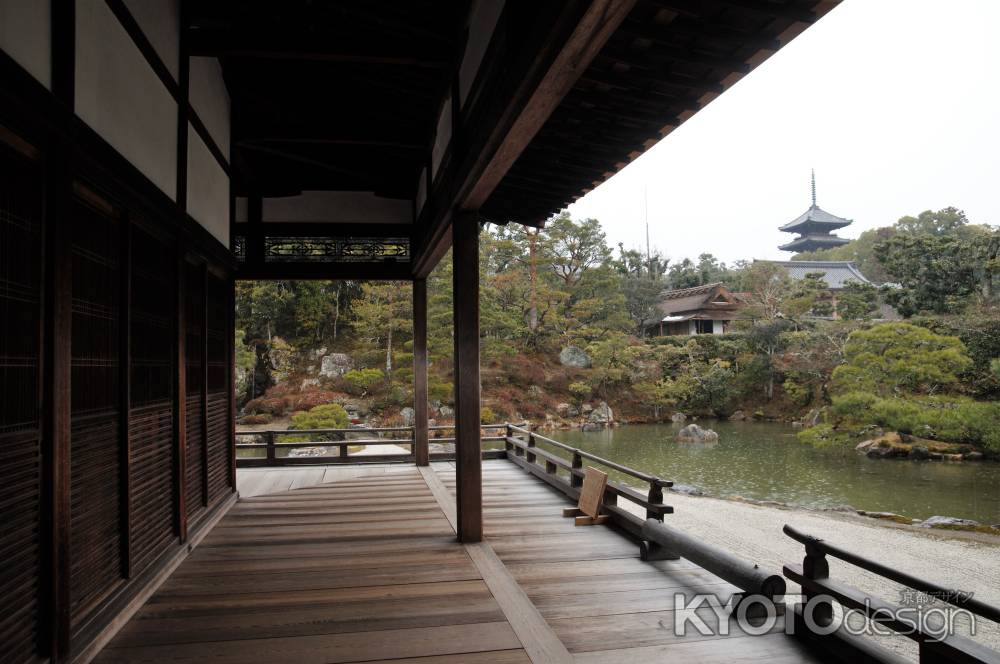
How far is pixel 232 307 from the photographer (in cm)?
565

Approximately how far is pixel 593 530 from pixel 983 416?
10416mm

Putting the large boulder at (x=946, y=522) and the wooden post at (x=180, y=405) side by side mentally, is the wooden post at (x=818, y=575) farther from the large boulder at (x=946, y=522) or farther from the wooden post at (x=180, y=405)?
the large boulder at (x=946, y=522)

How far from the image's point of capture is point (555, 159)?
12.1 ft

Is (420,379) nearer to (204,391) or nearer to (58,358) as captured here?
(204,391)

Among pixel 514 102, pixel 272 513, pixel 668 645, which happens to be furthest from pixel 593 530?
pixel 514 102

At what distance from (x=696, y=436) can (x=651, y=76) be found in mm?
14663

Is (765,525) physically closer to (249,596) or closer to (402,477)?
(402,477)

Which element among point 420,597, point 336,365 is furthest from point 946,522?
point 336,365

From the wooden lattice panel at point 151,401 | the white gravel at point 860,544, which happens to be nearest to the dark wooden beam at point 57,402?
the wooden lattice panel at point 151,401

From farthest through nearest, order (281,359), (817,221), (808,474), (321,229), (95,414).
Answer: (817,221)
(281,359)
(808,474)
(321,229)
(95,414)

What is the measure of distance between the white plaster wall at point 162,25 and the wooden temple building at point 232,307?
2cm

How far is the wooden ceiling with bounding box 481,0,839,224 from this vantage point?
6.58 ft

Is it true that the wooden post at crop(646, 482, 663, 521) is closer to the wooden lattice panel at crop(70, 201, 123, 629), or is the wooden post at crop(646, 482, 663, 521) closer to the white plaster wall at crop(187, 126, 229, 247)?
the wooden lattice panel at crop(70, 201, 123, 629)

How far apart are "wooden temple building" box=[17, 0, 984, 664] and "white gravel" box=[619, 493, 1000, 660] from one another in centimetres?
359
